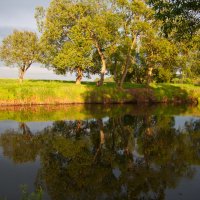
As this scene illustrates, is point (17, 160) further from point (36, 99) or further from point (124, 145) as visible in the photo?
point (36, 99)

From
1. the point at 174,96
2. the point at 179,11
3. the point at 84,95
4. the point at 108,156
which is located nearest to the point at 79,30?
the point at 84,95

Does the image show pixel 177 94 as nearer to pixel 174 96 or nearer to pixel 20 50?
pixel 174 96

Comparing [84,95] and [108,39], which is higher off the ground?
[108,39]

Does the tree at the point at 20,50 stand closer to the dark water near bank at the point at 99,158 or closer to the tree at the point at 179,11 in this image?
the dark water near bank at the point at 99,158

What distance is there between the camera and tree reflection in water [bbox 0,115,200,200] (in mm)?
12906

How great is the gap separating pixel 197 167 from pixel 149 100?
3461 centimetres

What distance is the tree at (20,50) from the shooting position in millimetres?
71312

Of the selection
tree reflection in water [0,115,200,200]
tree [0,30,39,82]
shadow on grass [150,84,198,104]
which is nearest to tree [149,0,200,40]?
tree reflection in water [0,115,200,200]

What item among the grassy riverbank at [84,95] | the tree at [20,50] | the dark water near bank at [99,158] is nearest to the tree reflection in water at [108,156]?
the dark water near bank at [99,158]

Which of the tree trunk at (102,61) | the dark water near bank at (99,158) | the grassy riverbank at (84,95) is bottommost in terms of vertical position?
the dark water near bank at (99,158)

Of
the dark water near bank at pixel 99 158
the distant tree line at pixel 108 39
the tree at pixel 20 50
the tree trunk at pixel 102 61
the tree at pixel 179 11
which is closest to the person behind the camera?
the dark water near bank at pixel 99 158

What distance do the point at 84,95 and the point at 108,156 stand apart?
28.1m

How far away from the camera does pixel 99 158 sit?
688 inches

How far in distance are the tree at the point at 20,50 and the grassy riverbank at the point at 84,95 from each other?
990 inches
